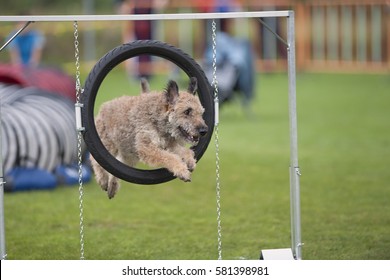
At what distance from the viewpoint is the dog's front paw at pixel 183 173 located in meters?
5.83

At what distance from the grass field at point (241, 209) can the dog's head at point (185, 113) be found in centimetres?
153

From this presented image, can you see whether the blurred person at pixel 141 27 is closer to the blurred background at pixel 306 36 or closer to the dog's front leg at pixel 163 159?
the blurred background at pixel 306 36

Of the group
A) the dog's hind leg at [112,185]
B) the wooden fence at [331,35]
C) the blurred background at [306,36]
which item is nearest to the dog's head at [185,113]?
the dog's hind leg at [112,185]

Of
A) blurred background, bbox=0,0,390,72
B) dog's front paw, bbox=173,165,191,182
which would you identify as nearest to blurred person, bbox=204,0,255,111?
blurred background, bbox=0,0,390,72

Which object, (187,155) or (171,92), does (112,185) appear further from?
(171,92)

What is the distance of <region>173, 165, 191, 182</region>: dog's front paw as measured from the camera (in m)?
5.83

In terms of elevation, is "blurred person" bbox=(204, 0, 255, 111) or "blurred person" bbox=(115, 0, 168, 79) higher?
"blurred person" bbox=(115, 0, 168, 79)

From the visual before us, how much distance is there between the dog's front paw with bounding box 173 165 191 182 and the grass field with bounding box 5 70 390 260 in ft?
5.07

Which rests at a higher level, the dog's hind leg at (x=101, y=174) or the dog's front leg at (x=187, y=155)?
the dog's front leg at (x=187, y=155)

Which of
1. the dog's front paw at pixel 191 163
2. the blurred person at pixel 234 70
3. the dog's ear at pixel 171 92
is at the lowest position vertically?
the dog's front paw at pixel 191 163

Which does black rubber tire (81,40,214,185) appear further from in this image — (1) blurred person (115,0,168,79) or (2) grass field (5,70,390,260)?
(1) blurred person (115,0,168,79)

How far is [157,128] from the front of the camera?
6160mm

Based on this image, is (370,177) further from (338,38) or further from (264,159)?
(338,38)
